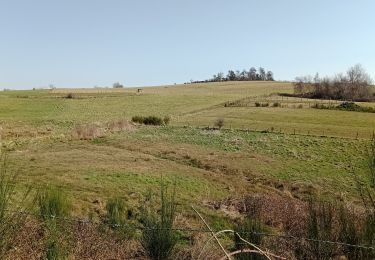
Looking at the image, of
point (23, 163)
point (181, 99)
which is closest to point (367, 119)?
point (181, 99)

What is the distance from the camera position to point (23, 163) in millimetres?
28812

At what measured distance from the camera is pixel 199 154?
121ft

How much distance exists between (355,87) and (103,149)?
86.0 m

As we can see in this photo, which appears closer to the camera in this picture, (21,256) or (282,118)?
(21,256)

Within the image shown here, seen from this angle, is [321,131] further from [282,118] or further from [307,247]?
[307,247]

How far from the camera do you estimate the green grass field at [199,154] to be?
24.9 metres

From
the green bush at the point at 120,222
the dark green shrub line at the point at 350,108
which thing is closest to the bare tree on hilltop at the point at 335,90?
the dark green shrub line at the point at 350,108

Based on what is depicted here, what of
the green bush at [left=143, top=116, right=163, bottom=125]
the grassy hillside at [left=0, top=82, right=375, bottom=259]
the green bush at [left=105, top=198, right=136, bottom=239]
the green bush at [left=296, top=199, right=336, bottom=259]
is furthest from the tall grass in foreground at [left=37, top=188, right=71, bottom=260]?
the green bush at [left=143, top=116, right=163, bottom=125]

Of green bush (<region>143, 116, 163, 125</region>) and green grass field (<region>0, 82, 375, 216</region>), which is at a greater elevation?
green bush (<region>143, 116, 163, 125</region>)

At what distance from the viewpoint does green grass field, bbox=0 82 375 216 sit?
24.9 metres

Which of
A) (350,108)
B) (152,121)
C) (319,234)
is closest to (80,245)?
(319,234)

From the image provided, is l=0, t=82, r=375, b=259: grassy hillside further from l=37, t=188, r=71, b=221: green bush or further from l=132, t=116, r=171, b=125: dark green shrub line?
l=132, t=116, r=171, b=125: dark green shrub line

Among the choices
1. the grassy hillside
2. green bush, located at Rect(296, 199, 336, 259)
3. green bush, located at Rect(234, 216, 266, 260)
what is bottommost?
the grassy hillside

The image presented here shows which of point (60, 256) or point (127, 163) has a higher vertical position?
point (60, 256)
